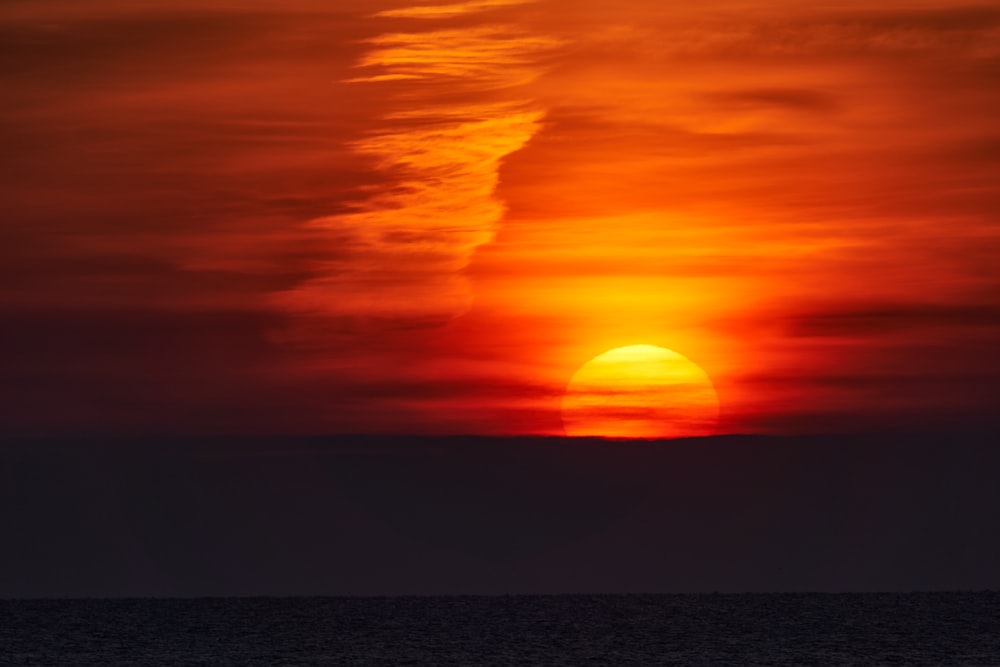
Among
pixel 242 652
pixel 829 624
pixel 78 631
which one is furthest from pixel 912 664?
pixel 78 631

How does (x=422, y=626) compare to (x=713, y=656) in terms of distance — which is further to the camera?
(x=422, y=626)

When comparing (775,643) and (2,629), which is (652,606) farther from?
(2,629)

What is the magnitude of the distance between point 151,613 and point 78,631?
24.6ft

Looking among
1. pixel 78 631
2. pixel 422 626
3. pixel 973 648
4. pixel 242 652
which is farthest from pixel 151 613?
pixel 973 648

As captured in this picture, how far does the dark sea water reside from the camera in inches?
2127

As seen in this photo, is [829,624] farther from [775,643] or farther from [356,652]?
[356,652]

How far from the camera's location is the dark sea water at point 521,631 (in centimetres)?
5403

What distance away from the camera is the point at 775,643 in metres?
57.9

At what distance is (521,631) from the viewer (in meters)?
62.6

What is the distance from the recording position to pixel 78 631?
64.3m

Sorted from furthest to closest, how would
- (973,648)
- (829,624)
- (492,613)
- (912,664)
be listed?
(492,613)
(829,624)
(973,648)
(912,664)

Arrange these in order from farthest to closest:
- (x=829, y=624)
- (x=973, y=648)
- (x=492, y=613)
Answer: (x=492, y=613) → (x=829, y=624) → (x=973, y=648)

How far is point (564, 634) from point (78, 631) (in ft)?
57.4

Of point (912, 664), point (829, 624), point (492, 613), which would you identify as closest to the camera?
point (912, 664)
